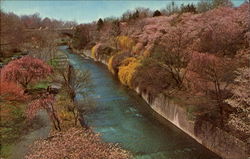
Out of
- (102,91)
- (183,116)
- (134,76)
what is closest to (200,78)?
(183,116)

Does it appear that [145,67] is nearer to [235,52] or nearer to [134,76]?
[134,76]

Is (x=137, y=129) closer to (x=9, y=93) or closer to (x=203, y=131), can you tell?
(x=203, y=131)

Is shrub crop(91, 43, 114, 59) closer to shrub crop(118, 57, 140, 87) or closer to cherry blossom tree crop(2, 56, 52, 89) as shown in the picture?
shrub crop(118, 57, 140, 87)

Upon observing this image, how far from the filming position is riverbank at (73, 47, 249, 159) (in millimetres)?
16031

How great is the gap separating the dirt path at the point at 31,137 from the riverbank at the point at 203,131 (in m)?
10.2

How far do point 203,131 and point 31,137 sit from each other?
12.2 metres

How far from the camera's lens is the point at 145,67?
2895 cm

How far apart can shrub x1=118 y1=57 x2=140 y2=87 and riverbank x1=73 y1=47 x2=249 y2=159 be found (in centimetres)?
609

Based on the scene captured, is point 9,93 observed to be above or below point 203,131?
above

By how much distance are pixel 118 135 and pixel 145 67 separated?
33.2 feet

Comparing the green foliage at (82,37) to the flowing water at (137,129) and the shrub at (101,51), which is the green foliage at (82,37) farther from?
the flowing water at (137,129)

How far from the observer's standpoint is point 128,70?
111 feet

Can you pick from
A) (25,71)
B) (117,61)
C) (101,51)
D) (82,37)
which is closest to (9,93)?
(25,71)

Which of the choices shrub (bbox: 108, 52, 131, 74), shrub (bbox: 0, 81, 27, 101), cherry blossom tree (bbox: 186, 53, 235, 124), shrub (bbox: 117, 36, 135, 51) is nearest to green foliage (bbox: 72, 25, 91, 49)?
shrub (bbox: 117, 36, 135, 51)
